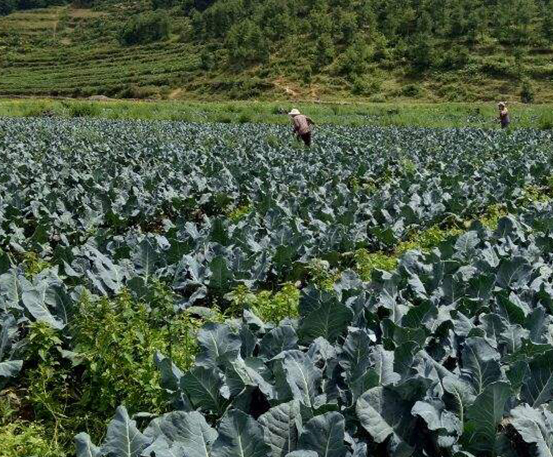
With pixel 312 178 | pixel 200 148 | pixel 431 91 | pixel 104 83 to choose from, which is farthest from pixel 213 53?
pixel 312 178

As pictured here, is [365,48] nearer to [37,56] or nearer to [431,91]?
[431,91]

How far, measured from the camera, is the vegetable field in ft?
8.04

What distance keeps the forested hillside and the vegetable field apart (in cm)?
A: 4781

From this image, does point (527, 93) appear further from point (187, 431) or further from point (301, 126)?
point (187, 431)

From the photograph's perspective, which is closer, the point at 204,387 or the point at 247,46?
the point at 204,387

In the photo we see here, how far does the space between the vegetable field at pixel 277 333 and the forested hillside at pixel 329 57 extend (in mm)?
47814

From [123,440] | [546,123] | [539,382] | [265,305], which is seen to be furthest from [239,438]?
[546,123]

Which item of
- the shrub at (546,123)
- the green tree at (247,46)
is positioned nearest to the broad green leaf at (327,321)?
the shrub at (546,123)

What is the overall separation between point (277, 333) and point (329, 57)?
6315cm

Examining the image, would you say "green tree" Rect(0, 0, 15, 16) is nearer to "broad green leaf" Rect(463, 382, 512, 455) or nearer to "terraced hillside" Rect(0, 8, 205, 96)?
"terraced hillside" Rect(0, 8, 205, 96)

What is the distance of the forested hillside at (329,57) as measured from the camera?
5484cm

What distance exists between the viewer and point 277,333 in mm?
3229

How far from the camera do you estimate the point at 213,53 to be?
78.4 m

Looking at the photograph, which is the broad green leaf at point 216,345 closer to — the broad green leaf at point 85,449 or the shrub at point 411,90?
the broad green leaf at point 85,449
